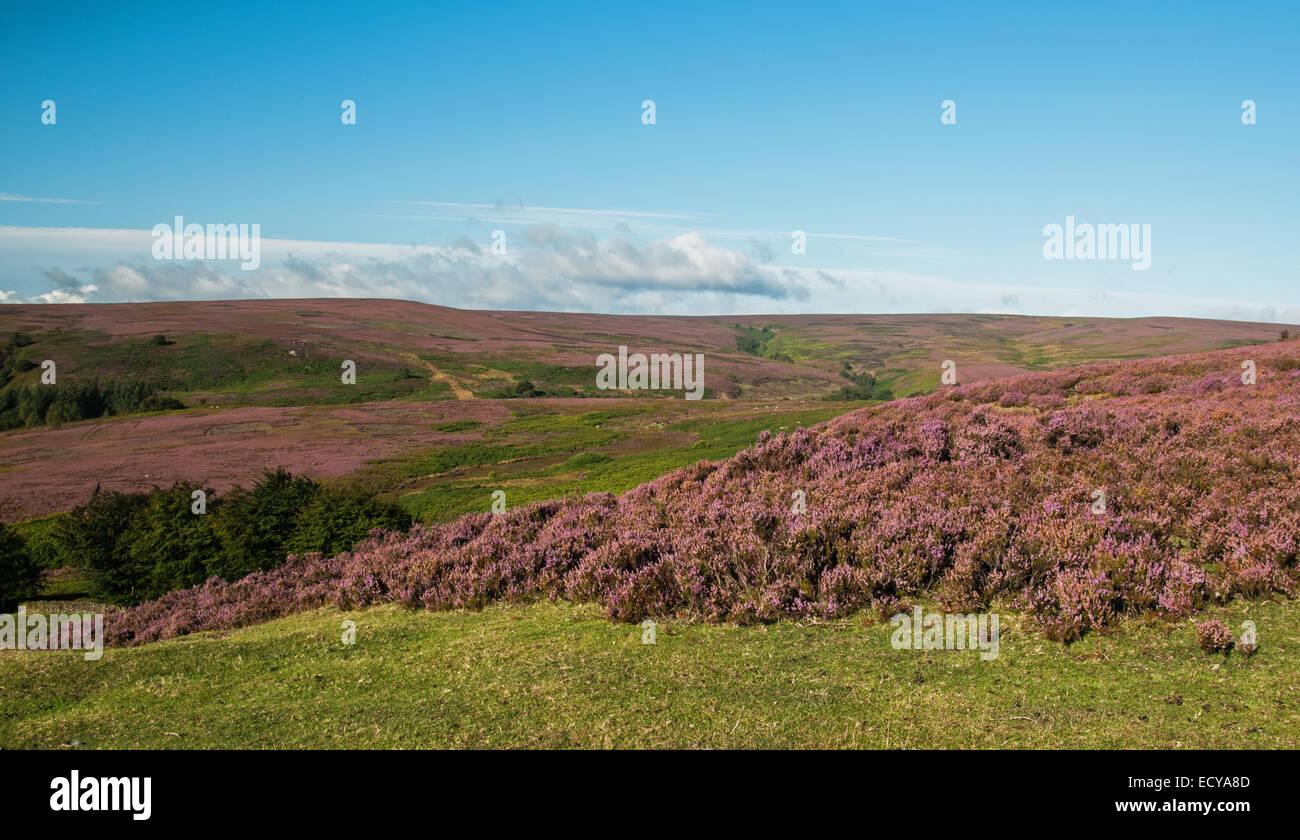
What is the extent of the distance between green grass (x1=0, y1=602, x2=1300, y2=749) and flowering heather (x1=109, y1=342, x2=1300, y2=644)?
73 cm

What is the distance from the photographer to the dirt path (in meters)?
106

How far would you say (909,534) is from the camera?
10.4 m

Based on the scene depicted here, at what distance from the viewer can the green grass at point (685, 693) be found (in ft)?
20.0

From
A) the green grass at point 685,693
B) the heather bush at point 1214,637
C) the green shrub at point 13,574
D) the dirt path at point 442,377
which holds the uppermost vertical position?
the dirt path at point 442,377

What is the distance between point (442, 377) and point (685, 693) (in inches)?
4498

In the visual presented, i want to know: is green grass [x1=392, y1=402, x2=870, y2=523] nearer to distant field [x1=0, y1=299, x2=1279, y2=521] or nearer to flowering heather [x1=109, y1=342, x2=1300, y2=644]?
distant field [x1=0, y1=299, x2=1279, y2=521]

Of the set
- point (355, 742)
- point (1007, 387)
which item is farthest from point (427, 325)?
point (355, 742)

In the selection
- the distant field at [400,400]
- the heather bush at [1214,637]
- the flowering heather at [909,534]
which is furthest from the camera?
the distant field at [400,400]

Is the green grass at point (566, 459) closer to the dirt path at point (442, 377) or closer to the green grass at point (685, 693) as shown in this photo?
the green grass at point (685, 693)

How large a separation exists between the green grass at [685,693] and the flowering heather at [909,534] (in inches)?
28.8

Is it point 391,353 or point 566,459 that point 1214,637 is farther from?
point 391,353

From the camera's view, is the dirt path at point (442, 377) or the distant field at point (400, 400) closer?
the distant field at point (400, 400)

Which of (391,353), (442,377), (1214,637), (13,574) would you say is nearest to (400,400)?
(442,377)

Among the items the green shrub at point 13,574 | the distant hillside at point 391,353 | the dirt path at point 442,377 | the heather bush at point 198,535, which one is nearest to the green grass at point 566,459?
the heather bush at point 198,535
